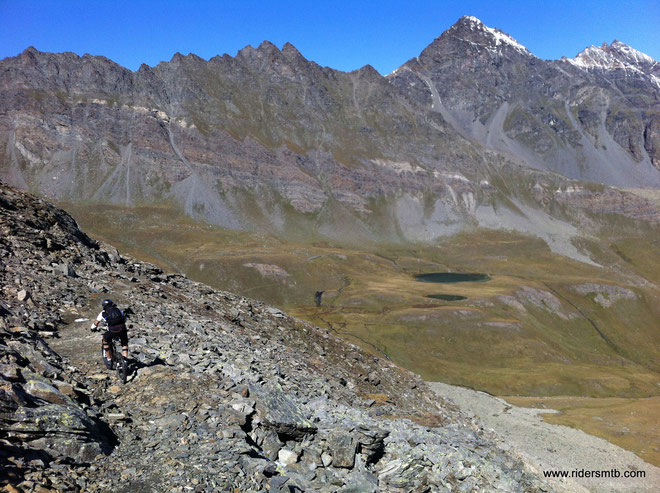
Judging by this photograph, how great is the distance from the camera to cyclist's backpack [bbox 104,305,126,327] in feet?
63.4

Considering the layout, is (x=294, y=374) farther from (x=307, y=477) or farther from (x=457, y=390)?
(x=457, y=390)

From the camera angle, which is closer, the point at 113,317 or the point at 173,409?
the point at 173,409

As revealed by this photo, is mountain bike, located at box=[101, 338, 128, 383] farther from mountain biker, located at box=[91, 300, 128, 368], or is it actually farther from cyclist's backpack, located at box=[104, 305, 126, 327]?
cyclist's backpack, located at box=[104, 305, 126, 327]

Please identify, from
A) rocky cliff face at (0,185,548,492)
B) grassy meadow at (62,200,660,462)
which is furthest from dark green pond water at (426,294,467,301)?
rocky cliff face at (0,185,548,492)

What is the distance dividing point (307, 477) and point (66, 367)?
11.1 metres

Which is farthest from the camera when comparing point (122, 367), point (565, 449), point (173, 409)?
point (565, 449)

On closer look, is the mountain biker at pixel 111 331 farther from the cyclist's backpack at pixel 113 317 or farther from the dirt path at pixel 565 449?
the dirt path at pixel 565 449

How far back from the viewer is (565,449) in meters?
62.5

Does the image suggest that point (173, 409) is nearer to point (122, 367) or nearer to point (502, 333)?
point (122, 367)

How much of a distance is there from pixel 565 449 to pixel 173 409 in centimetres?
6505

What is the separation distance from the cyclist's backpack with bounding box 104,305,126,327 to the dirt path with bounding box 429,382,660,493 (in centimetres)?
3711

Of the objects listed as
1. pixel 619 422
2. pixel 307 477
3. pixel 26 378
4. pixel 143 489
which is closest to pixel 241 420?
pixel 307 477

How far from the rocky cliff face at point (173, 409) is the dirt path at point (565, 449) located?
26932mm

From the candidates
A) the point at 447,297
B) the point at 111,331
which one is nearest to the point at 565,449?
the point at 111,331
